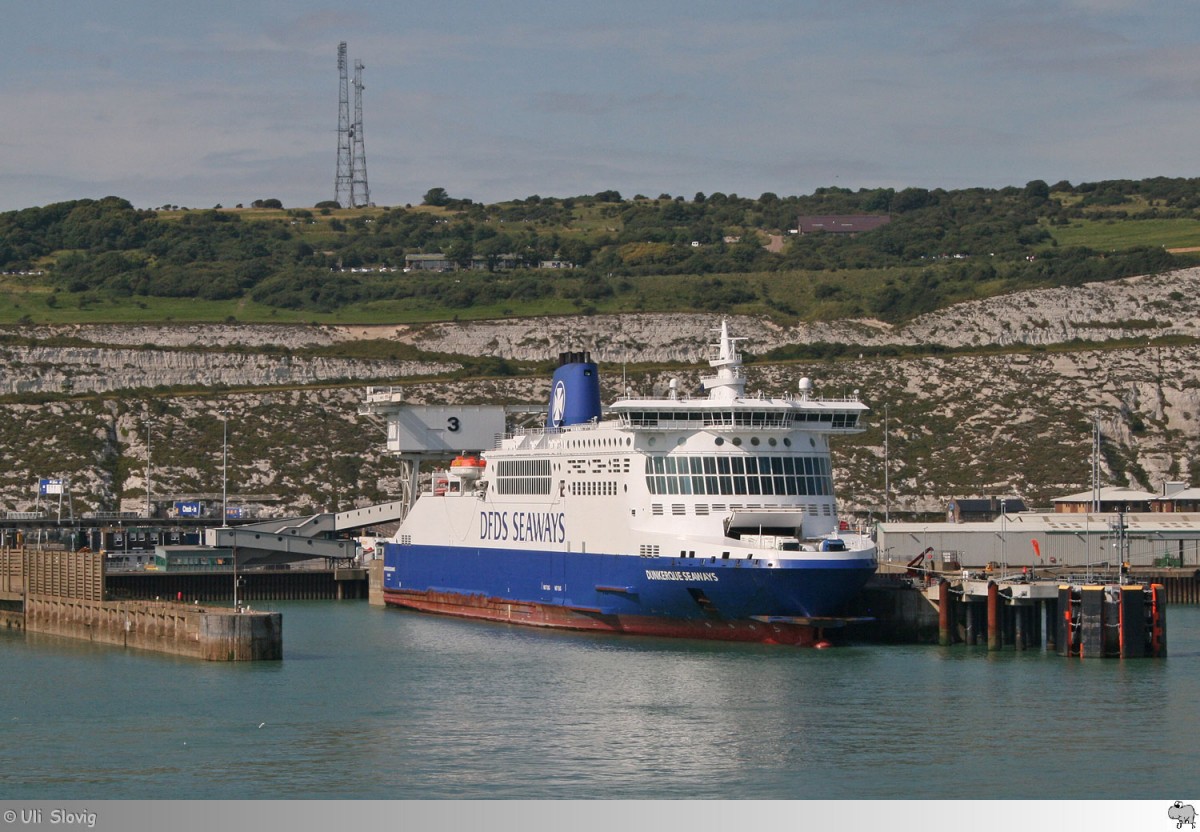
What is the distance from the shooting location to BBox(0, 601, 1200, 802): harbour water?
32281 mm

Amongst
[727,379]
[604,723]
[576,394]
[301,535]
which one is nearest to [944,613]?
[727,379]

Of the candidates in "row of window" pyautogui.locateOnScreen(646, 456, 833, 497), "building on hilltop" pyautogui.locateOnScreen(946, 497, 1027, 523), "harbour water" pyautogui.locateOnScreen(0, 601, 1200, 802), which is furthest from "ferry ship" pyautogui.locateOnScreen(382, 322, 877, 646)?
"building on hilltop" pyautogui.locateOnScreen(946, 497, 1027, 523)

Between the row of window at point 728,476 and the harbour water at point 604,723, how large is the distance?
4.48 metres

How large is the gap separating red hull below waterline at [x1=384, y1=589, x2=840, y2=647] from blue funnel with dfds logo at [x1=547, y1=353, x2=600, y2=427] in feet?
20.7

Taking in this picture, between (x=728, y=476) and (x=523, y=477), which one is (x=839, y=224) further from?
(x=728, y=476)

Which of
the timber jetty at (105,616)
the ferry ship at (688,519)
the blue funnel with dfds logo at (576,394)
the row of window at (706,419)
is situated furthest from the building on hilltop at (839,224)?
the row of window at (706,419)

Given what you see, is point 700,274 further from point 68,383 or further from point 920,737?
point 920,737

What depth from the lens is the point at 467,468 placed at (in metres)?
67.4

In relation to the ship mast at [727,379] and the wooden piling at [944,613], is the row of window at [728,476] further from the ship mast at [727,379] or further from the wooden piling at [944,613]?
the wooden piling at [944,613]

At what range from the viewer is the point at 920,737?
36656 mm

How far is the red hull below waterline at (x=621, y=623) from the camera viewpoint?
163ft

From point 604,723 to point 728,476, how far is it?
14.6m

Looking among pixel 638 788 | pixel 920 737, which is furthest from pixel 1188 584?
pixel 638 788

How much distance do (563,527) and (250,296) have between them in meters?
88.3
